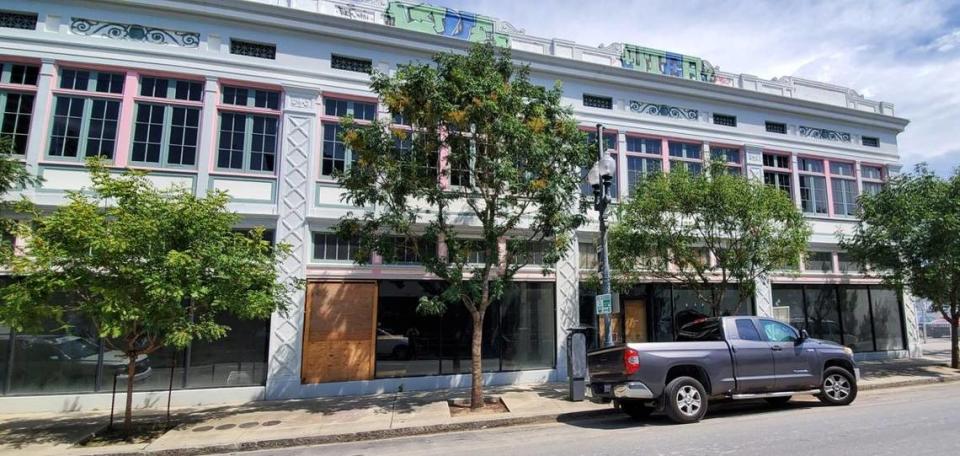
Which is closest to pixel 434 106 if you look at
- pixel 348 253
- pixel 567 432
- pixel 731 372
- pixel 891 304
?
pixel 348 253

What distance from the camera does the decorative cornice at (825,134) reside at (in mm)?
18641

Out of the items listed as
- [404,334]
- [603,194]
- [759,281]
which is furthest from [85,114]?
[759,281]

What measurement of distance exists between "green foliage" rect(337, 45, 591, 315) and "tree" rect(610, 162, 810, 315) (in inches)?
89.7

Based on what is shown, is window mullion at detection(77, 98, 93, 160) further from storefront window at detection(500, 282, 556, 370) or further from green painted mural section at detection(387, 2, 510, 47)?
storefront window at detection(500, 282, 556, 370)

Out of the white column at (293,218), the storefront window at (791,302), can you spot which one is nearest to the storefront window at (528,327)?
the white column at (293,218)

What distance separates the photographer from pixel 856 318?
1786 cm

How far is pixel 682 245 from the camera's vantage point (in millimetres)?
12609

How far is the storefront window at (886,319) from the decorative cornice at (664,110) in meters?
8.82

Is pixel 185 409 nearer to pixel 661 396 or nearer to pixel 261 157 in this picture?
pixel 261 157

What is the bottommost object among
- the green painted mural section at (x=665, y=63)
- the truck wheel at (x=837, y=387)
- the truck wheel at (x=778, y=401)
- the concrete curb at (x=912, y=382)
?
the truck wheel at (x=778, y=401)

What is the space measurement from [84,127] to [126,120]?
3.05 ft

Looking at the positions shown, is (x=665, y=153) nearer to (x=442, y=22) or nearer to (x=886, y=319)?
(x=442, y=22)

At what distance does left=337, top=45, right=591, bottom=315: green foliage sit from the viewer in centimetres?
1048

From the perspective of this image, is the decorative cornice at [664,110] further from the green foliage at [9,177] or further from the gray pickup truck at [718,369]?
the green foliage at [9,177]
